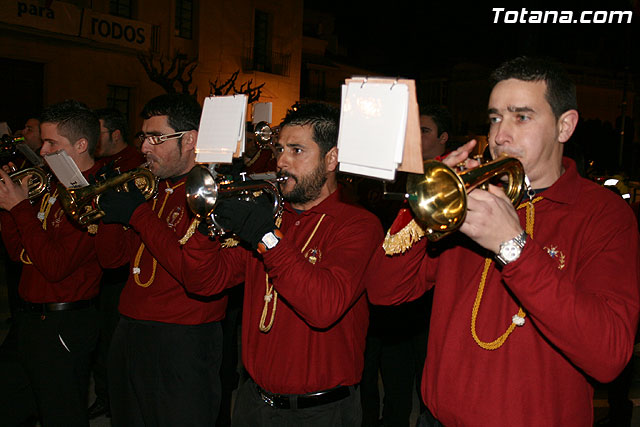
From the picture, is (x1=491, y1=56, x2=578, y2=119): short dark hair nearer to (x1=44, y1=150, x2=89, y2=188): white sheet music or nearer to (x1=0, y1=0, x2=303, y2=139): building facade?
(x1=44, y1=150, x2=89, y2=188): white sheet music

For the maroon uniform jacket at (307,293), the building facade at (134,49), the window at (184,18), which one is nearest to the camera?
the maroon uniform jacket at (307,293)

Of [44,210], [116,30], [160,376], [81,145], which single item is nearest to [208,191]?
[160,376]

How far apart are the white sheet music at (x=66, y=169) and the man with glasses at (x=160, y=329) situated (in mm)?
179

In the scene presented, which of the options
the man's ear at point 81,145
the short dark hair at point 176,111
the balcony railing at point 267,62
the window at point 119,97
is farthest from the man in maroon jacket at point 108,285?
the balcony railing at point 267,62

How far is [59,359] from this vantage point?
3613mm

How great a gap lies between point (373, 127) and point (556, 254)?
89 centimetres

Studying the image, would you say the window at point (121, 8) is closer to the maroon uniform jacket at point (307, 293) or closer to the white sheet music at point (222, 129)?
the maroon uniform jacket at point (307, 293)

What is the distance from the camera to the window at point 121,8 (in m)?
16.2

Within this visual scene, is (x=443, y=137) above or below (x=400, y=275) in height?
above

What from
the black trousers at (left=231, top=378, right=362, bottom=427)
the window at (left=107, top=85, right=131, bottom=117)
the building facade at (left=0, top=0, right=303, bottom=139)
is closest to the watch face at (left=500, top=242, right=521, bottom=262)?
the black trousers at (left=231, top=378, right=362, bottom=427)

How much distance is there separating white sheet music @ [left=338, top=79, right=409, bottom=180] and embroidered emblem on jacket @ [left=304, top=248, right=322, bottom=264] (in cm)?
106

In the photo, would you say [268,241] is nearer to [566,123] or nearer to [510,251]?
[510,251]

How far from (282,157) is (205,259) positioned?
0.67m

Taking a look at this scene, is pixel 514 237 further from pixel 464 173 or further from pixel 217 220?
pixel 217 220
